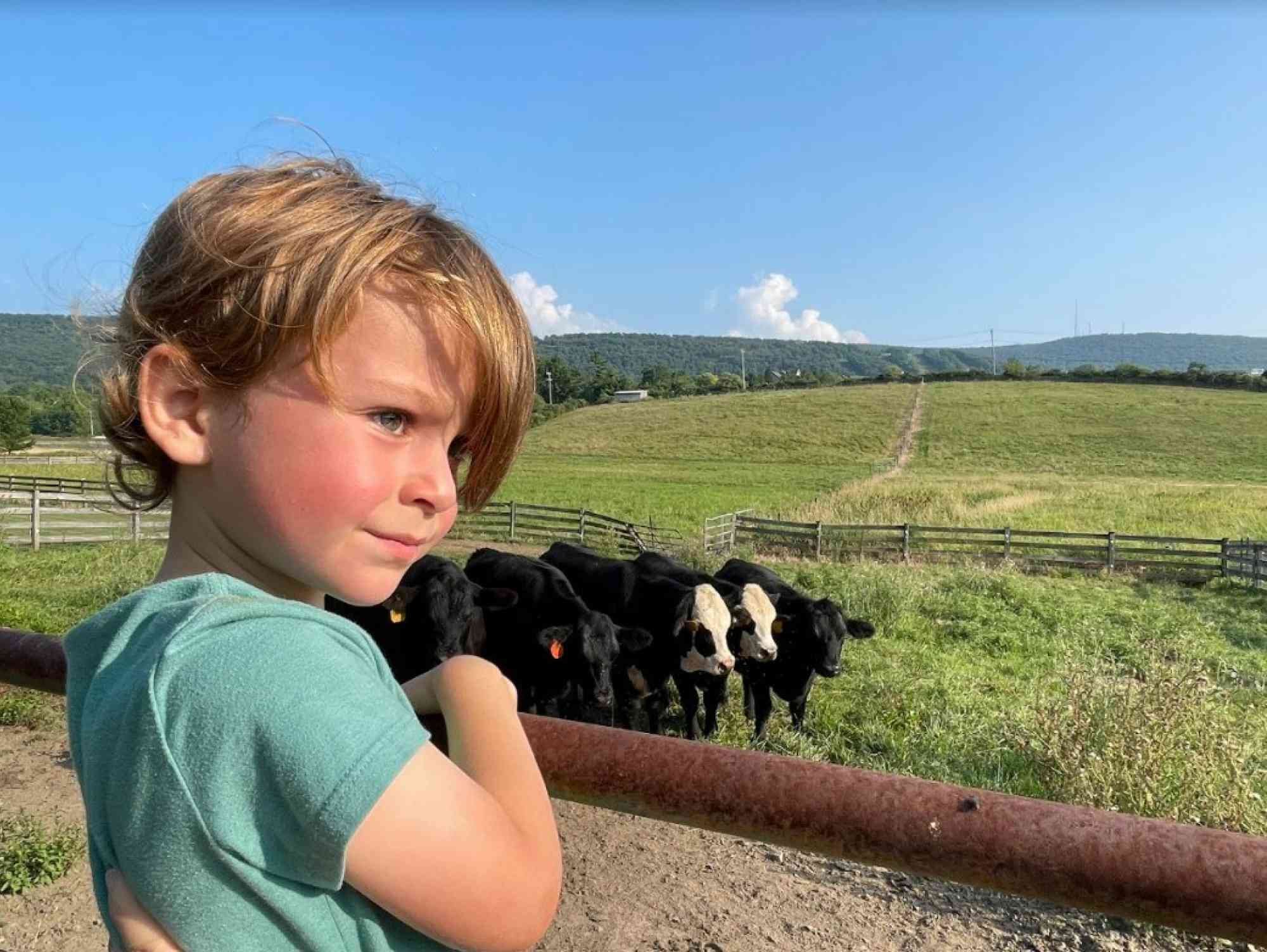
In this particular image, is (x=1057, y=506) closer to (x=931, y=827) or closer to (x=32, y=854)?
(x=32, y=854)

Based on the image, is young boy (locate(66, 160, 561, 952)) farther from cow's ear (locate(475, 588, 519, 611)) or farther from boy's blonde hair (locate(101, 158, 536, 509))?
cow's ear (locate(475, 588, 519, 611))

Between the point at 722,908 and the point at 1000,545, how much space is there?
768 inches

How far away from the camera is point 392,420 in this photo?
1058 mm

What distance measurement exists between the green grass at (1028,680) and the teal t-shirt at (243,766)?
15.4 ft

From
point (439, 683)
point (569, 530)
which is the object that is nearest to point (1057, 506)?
point (569, 530)

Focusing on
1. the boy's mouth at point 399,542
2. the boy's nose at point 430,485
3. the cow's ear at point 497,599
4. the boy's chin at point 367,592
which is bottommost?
the cow's ear at point 497,599

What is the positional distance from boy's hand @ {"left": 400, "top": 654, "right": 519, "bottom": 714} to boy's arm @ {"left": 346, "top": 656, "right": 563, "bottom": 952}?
9 centimetres

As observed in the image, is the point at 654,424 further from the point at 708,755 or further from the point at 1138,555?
the point at 708,755

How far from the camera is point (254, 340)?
3.30 feet

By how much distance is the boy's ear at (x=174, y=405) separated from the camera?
1029 mm

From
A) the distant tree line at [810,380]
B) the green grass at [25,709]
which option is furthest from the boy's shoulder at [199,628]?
the distant tree line at [810,380]

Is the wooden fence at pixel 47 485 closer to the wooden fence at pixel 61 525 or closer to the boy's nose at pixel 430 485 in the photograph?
the wooden fence at pixel 61 525

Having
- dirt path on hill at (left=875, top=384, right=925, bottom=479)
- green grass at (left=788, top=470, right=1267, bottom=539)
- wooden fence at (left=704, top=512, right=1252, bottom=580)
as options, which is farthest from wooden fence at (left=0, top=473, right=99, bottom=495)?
dirt path on hill at (left=875, top=384, right=925, bottom=479)

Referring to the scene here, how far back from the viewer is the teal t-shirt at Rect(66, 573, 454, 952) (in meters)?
0.80
